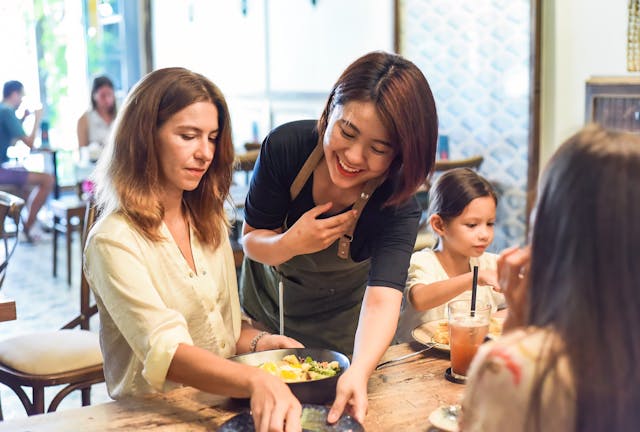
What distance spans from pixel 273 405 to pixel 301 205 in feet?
2.34

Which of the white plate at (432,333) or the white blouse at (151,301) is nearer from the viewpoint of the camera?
the white blouse at (151,301)

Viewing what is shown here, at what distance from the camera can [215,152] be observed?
1.99 m

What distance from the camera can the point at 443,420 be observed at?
4.67ft

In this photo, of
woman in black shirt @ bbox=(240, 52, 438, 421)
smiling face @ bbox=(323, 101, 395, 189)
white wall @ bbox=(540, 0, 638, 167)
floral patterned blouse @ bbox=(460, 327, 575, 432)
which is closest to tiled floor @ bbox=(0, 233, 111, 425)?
woman in black shirt @ bbox=(240, 52, 438, 421)

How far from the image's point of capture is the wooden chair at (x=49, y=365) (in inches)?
102

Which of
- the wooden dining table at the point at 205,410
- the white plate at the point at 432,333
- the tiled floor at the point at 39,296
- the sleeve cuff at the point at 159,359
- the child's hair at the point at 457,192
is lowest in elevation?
the tiled floor at the point at 39,296

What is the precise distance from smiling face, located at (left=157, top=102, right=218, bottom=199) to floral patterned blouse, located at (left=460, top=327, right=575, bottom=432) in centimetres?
102

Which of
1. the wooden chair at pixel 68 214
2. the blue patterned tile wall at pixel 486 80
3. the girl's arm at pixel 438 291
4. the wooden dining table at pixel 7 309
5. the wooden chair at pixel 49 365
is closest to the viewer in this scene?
the girl's arm at pixel 438 291

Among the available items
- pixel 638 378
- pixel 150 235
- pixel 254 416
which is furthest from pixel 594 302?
pixel 150 235

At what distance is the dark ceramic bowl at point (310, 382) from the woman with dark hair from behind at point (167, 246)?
13cm

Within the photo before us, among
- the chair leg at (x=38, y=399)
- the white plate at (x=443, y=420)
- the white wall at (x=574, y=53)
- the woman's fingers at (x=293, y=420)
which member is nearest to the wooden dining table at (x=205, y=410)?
the white plate at (x=443, y=420)

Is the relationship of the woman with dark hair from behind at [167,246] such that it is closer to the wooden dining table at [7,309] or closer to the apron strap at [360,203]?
the apron strap at [360,203]

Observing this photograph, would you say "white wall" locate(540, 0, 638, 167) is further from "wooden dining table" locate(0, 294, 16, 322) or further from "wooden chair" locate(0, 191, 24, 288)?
"wooden dining table" locate(0, 294, 16, 322)

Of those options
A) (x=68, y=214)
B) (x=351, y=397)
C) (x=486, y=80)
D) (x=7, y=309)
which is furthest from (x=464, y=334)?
(x=68, y=214)
